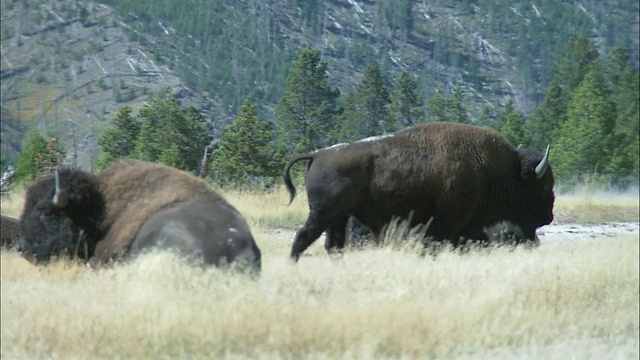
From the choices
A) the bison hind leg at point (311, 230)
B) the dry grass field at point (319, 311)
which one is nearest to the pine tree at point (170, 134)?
the bison hind leg at point (311, 230)

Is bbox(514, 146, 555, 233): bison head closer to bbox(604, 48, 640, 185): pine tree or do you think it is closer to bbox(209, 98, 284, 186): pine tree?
bbox(209, 98, 284, 186): pine tree

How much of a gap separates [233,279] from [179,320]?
784 millimetres

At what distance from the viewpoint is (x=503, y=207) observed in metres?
13.0

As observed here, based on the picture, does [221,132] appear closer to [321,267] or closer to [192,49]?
[192,49]

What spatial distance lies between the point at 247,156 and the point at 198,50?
4.83m

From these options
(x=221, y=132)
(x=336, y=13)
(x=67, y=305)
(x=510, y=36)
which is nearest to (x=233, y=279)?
(x=67, y=305)

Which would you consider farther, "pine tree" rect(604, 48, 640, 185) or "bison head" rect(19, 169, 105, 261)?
"pine tree" rect(604, 48, 640, 185)

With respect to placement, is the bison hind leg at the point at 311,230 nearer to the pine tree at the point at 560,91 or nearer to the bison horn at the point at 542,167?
the bison horn at the point at 542,167

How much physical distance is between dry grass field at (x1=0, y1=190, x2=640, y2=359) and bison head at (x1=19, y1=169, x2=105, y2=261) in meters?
0.27

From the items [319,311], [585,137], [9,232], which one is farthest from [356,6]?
Result: [585,137]

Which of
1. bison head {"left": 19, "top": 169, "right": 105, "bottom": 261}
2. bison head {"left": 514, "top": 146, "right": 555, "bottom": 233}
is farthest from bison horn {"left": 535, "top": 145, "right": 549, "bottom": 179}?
bison head {"left": 19, "top": 169, "right": 105, "bottom": 261}

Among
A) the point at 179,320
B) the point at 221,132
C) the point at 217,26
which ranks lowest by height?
the point at 221,132

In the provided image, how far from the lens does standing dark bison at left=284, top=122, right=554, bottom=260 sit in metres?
11.6

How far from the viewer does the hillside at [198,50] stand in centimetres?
1638
